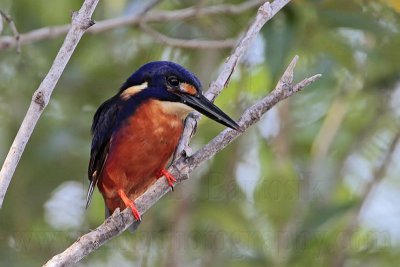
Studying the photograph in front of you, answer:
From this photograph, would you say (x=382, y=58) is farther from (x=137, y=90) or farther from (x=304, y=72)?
(x=137, y=90)

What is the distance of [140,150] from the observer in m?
4.29

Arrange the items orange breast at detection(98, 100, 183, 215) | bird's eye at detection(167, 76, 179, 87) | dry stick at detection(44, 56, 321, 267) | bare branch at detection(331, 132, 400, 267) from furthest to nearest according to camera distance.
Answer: bare branch at detection(331, 132, 400, 267), orange breast at detection(98, 100, 183, 215), bird's eye at detection(167, 76, 179, 87), dry stick at detection(44, 56, 321, 267)

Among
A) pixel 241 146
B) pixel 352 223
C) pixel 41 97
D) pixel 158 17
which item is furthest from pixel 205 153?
pixel 241 146

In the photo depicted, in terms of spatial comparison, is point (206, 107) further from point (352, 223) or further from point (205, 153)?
point (352, 223)

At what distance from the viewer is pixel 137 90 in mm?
4258

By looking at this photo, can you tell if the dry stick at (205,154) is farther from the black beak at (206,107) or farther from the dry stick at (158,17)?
the dry stick at (158,17)

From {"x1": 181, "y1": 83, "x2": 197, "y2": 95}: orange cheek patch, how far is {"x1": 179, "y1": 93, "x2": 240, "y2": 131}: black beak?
0.06ft

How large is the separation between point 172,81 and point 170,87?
0.03 meters

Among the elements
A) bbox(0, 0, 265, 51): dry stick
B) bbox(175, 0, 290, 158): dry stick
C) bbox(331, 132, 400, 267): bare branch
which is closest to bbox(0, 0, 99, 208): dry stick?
bbox(175, 0, 290, 158): dry stick

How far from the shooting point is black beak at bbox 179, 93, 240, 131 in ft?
11.7

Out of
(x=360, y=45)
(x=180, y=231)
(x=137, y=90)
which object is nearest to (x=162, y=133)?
(x=137, y=90)

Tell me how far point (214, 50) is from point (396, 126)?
1.20 m

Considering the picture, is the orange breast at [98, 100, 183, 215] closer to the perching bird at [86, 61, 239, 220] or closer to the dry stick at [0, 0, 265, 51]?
the perching bird at [86, 61, 239, 220]

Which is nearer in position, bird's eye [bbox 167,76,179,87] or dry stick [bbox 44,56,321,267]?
dry stick [bbox 44,56,321,267]
